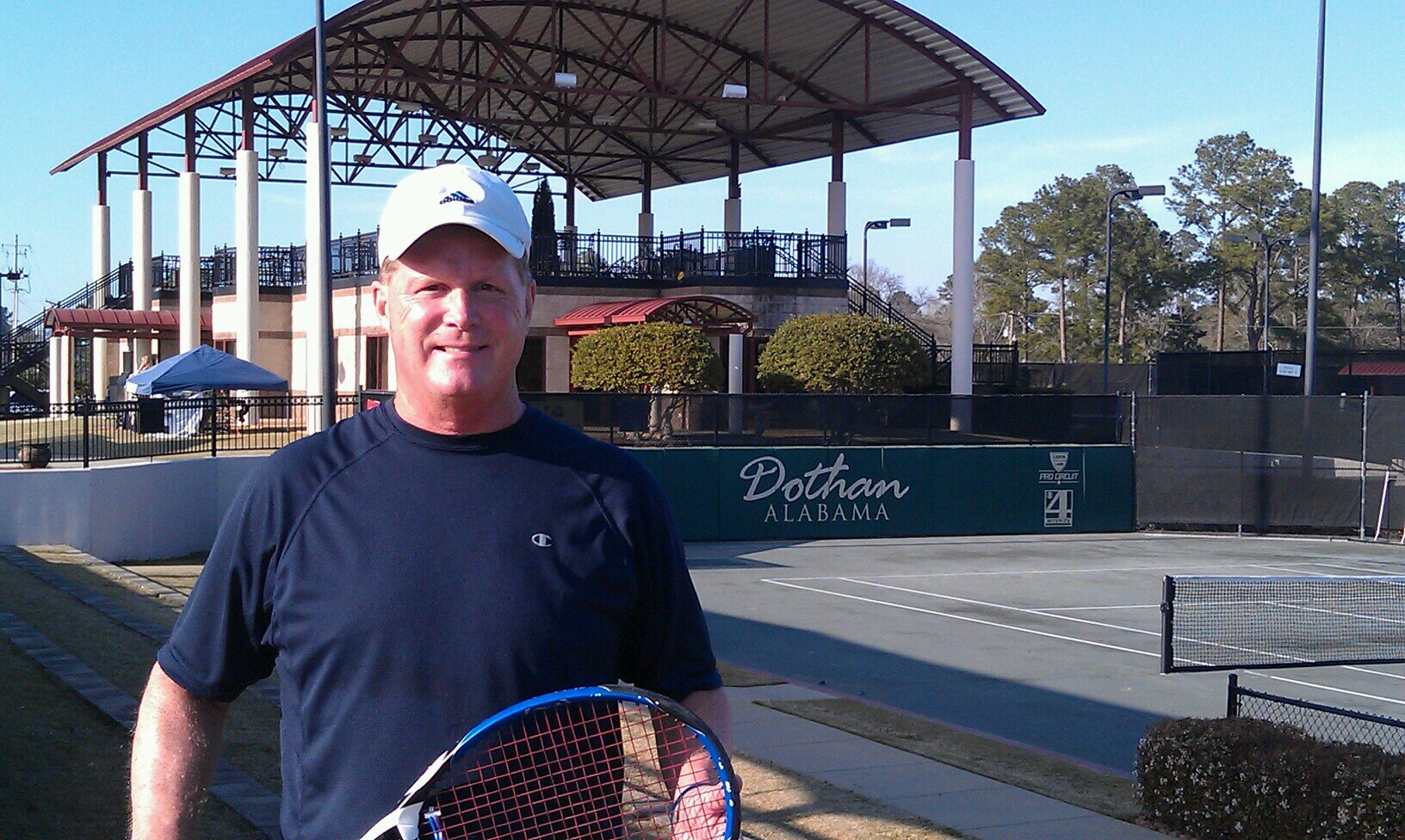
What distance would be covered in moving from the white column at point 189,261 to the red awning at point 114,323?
292 centimetres

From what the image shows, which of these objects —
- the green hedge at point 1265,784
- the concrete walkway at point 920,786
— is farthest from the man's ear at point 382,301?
the green hedge at point 1265,784

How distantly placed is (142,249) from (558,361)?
13.7 m

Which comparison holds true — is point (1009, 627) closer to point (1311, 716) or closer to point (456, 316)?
point (1311, 716)

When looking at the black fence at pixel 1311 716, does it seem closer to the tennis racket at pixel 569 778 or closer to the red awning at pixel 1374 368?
the tennis racket at pixel 569 778

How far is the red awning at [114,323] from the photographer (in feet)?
130

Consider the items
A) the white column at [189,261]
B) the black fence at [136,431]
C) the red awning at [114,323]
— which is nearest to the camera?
the black fence at [136,431]

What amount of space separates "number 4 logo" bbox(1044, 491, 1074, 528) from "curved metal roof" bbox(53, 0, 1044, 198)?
1095 cm

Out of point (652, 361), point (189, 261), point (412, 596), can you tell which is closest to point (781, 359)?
point (652, 361)

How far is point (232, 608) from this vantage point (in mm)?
2770

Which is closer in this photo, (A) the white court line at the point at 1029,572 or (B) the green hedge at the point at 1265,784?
(B) the green hedge at the point at 1265,784

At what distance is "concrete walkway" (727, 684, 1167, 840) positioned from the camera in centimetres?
803

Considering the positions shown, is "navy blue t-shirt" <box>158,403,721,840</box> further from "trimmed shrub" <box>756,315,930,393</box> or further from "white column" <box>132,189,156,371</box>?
"white column" <box>132,189,156,371</box>

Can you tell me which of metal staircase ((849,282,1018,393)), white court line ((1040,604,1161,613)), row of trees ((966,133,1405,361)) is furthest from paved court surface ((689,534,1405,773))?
row of trees ((966,133,1405,361))

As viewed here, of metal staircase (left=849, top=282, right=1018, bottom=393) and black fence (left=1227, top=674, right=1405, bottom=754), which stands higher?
metal staircase (left=849, top=282, right=1018, bottom=393)
